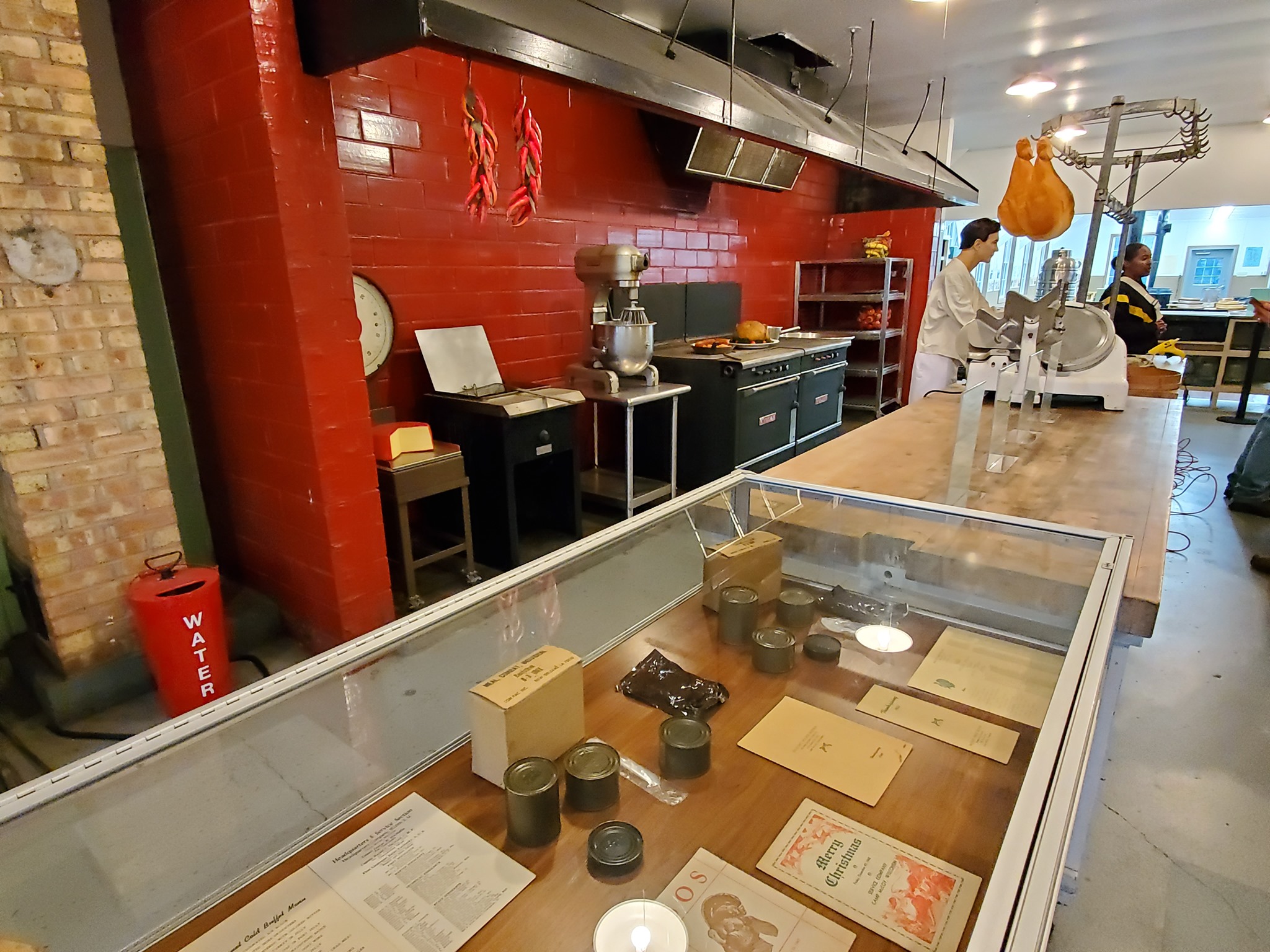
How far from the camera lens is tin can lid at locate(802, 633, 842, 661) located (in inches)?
51.1

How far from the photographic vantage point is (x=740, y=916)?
2.68 feet

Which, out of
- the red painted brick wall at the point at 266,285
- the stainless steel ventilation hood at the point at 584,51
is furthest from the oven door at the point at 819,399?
the red painted brick wall at the point at 266,285

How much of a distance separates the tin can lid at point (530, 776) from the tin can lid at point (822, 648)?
0.55 metres

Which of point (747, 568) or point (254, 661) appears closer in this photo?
point (747, 568)

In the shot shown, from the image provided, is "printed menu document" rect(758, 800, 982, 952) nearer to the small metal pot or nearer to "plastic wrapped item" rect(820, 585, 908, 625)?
the small metal pot

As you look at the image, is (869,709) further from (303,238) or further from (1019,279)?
(1019,279)

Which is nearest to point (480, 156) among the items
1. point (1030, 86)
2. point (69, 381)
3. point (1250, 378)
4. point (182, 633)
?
point (69, 381)

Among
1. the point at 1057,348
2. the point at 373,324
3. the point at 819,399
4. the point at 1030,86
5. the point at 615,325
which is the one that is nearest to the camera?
the point at 1057,348

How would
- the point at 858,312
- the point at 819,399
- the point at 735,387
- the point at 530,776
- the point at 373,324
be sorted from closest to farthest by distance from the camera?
1. the point at 530,776
2. the point at 373,324
3. the point at 735,387
4. the point at 819,399
5. the point at 858,312

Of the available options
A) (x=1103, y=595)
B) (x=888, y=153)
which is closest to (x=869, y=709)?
(x=1103, y=595)

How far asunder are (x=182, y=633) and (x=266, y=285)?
4.03 ft

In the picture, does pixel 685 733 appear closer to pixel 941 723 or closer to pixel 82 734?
A: pixel 941 723

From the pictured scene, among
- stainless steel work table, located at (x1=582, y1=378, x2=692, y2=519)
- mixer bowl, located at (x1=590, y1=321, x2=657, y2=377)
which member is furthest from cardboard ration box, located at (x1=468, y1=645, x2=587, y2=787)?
mixer bowl, located at (x1=590, y1=321, x2=657, y2=377)

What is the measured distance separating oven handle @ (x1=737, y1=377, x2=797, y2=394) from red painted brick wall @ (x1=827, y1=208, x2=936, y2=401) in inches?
97.3
